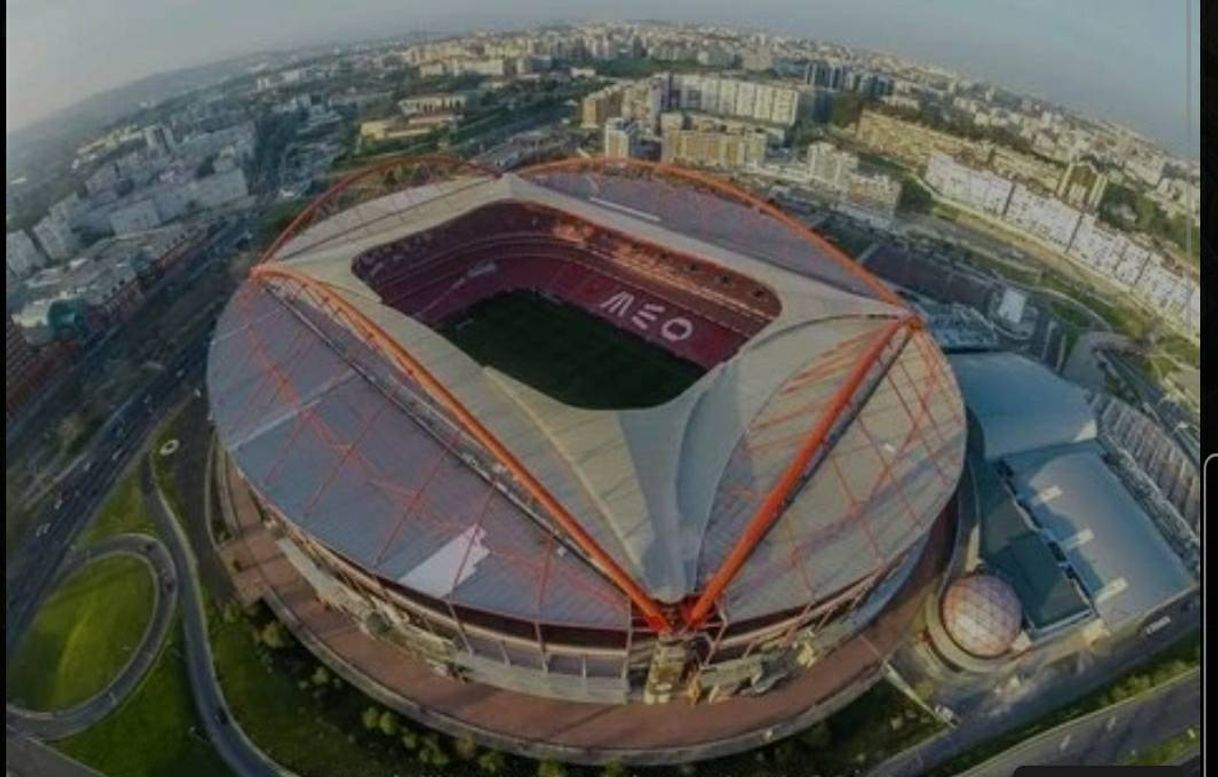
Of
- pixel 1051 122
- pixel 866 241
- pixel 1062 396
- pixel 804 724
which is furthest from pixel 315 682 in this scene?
pixel 1051 122

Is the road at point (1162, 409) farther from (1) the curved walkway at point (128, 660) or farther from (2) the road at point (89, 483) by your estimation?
(2) the road at point (89, 483)

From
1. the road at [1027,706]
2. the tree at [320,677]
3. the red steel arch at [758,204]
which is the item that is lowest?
the road at [1027,706]

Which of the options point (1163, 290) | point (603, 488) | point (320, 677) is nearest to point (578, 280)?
point (603, 488)

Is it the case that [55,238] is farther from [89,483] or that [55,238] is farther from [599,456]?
[599,456]

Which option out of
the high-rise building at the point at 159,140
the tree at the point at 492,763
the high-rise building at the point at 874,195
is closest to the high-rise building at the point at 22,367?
the tree at the point at 492,763

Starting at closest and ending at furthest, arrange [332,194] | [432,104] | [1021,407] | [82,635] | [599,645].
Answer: [599,645], [82,635], [1021,407], [332,194], [432,104]

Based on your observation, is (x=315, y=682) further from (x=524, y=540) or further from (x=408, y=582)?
(x=524, y=540)
